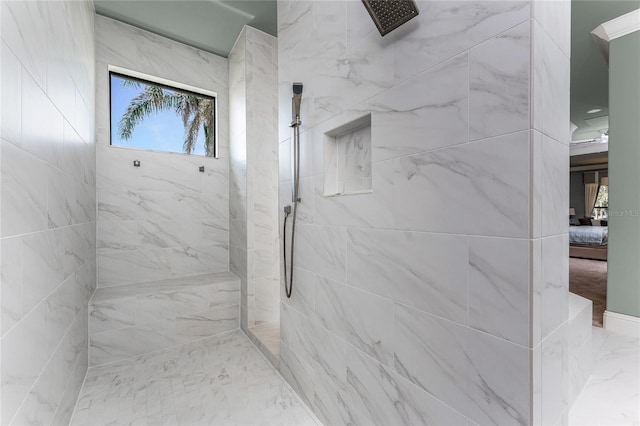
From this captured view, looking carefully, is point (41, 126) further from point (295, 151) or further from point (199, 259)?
point (199, 259)

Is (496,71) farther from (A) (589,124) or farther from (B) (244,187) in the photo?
(A) (589,124)

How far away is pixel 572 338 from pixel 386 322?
3.32 feet

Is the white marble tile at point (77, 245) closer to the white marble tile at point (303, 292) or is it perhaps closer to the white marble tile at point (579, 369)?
the white marble tile at point (303, 292)

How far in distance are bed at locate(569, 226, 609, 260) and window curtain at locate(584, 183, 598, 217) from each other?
300 centimetres

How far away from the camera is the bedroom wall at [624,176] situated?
223 centimetres

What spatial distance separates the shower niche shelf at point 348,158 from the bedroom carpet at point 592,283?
2820 millimetres

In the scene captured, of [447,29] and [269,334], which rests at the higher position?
[447,29]

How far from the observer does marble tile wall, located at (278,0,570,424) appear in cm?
77

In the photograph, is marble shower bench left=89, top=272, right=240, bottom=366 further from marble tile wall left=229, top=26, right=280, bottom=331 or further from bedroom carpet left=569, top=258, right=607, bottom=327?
bedroom carpet left=569, top=258, right=607, bottom=327

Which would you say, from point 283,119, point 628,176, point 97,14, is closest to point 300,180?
point 283,119

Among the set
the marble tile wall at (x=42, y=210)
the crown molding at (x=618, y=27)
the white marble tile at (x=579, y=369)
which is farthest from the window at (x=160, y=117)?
the crown molding at (x=618, y=27)

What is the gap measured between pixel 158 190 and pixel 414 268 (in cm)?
257

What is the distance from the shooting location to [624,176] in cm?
229

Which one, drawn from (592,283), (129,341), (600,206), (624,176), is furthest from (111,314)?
(600,206)
